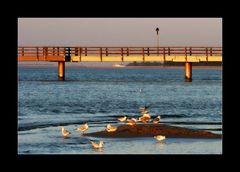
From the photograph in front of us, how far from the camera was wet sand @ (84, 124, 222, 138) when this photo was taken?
24344 mm

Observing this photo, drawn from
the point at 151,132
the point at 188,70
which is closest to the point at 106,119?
the point at 151,132

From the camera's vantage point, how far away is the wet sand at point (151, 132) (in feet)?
79.9

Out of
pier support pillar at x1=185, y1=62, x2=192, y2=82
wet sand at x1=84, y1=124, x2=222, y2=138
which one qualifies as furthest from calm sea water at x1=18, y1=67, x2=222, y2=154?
pier support pillar at x1=185, y1=62, x2=192, y2=82

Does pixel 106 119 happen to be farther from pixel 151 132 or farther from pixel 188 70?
pixel 188 70

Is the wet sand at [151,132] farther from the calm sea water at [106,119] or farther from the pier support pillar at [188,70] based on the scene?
the pier support pillar at [188,70]

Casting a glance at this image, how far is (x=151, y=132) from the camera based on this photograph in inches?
987

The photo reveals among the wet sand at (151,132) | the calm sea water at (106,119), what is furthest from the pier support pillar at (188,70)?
the wet sand at (151,132)

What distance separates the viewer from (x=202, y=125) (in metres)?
29.4

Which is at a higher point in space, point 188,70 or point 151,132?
point 188,70

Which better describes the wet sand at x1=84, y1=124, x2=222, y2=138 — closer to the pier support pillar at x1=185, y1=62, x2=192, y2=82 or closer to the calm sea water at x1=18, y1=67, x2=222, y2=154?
the calm sea water at x1=18, y1=67, x2=222, y2=154

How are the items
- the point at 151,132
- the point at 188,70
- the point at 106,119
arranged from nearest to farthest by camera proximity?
the point at 151,132, the point at 106,119, the point at 188,70
